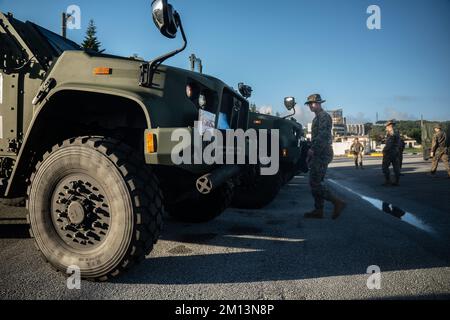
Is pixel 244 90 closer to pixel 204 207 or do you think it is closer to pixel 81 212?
pixel 204 207

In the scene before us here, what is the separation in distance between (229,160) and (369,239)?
5.89ft

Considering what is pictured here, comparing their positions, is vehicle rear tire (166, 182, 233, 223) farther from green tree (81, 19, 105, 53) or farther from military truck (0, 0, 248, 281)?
green tree (81, 19, 105, 53)

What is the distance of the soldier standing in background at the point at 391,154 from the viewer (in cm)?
788

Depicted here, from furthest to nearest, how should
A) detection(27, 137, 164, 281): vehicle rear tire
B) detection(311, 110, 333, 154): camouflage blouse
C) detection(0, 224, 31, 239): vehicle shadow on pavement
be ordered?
detection(311, 110, 333, 154): camouflage blouse < detection(0, 224, 31, 239): vehicle shadow on pavement < detection(27, 137, 164, 281): vehicle rear tire

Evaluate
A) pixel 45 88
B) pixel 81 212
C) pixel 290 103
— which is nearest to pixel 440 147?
pixel 290 103

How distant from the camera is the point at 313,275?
221cm

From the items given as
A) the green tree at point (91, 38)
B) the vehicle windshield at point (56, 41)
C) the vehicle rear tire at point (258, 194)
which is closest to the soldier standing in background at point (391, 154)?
the vehicle rear tire at point (258, 194)

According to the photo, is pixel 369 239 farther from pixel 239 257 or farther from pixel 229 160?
pixel 229 160

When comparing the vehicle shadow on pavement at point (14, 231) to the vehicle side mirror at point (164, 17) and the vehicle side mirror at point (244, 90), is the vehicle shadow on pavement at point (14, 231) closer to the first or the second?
the vehicle side mirror at point (164, 17)

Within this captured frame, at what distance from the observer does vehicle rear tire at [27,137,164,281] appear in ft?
6.38

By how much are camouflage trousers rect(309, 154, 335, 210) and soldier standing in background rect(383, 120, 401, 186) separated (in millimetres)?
4346

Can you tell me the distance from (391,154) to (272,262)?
693cm

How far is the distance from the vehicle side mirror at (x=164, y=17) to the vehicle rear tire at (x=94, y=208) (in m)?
0.83

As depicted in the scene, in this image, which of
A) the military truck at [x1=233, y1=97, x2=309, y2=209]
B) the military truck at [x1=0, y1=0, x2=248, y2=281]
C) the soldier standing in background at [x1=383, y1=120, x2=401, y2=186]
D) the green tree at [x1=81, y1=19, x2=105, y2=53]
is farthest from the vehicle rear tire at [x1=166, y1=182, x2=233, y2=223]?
the green tree at [x1=81, y1=19, x2=105, y2=53]
